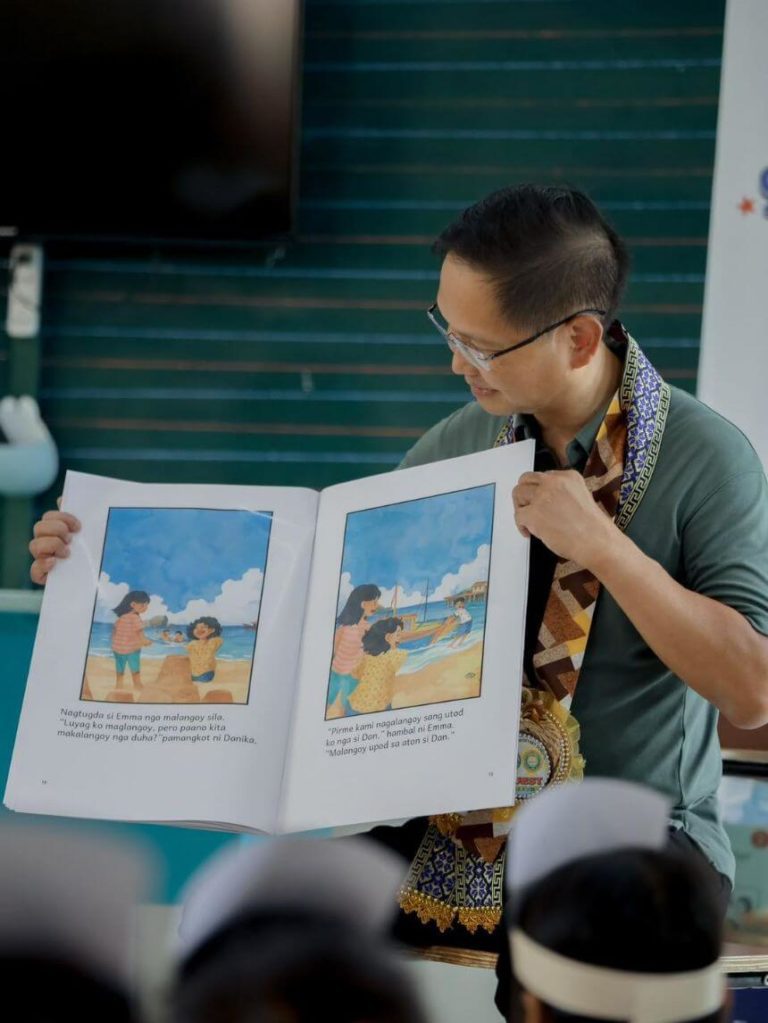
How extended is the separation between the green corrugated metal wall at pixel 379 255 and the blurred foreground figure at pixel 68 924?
10.0 ft

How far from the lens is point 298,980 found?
1.08 ft

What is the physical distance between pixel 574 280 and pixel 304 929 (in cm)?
123

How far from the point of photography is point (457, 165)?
3.29 m

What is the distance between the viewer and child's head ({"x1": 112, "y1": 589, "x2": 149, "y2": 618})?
59.6 inches

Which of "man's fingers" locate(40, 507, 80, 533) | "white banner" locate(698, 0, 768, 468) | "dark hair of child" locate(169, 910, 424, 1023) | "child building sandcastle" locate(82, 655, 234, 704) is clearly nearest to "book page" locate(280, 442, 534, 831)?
"child building sandcastle" locate(82, 655, 234, 704)

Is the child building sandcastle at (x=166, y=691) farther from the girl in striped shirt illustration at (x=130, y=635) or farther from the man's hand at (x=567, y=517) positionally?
the man's hand at (x=567, y=517)

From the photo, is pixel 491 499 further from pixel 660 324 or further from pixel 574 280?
pixel 660 324

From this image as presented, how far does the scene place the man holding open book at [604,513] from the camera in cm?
144

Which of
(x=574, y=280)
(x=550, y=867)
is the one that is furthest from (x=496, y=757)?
(x=550, y=867)

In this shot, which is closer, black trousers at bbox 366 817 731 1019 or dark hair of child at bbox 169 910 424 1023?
dark hair of child at bbox 169 910 424 1023

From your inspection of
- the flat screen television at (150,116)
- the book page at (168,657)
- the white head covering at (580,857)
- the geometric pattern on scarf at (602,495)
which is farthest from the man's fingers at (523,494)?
the flat screen television at (150,116)

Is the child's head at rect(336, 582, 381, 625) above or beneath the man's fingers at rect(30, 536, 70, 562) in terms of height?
beneath

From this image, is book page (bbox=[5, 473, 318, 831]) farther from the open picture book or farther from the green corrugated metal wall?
the green corrugated metal wall

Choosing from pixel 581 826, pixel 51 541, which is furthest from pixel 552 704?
pixel 581 826
